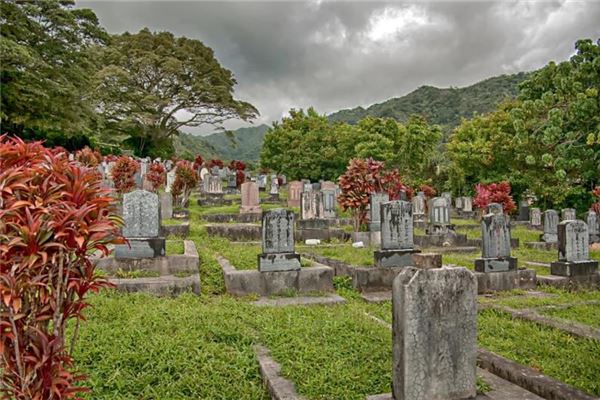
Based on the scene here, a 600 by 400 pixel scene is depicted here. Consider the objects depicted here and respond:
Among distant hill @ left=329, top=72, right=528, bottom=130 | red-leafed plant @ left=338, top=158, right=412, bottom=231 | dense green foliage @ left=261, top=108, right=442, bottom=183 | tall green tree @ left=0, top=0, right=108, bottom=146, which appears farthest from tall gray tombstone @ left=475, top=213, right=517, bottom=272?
distant hill @ left=329, top=72, right=528, bottom=130

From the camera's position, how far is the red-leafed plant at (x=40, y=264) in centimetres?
241

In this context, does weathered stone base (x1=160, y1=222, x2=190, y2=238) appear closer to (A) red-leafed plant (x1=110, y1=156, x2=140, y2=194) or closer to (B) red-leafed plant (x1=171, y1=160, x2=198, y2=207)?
(A) red-leafed plant (x1=110, y1=156, x2=140, y2=194)

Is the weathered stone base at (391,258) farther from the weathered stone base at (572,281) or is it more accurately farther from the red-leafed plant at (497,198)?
the red-leafed plant at (497,198)

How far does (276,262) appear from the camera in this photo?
7.66m

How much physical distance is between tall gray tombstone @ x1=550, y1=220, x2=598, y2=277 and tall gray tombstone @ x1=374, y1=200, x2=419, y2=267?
3.00 metres

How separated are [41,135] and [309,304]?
27240 millimetres

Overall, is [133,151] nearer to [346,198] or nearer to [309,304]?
[346,198]

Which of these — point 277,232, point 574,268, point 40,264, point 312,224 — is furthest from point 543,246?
point 40,264

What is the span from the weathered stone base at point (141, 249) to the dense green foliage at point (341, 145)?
21.1 m

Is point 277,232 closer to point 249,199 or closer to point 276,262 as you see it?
point 276,262

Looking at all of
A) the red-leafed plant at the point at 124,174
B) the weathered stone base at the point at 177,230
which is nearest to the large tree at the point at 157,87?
the red-leafed plant at the point at 124,174

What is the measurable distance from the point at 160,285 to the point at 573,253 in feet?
25.6

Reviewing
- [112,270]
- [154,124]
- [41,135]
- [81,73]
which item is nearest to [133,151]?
[154,124]

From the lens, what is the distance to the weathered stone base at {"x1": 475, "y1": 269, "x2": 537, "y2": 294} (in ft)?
27.7
